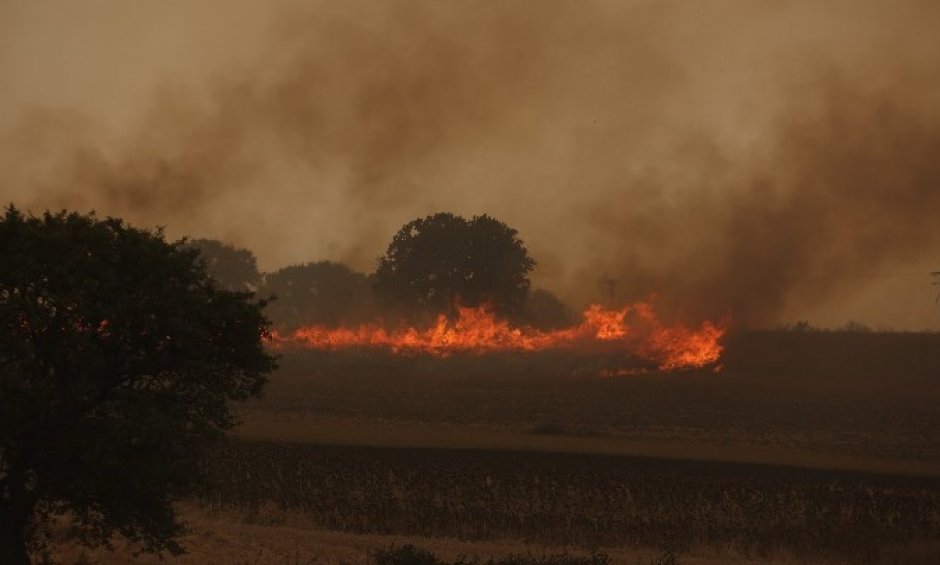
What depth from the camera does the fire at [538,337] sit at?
8612 cm

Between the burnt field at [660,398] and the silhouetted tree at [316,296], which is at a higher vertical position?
the silhouetted tree at [316,296]

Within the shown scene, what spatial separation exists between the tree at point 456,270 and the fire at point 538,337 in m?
3.02

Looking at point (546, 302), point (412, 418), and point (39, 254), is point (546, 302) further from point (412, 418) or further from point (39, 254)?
point (39, 254)

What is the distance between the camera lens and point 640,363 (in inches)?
3342

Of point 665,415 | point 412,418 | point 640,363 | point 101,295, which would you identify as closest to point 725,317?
point 640,363

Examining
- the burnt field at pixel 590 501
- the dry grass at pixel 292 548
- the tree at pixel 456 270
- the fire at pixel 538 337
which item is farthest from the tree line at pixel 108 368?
the tree at pixel 456 270

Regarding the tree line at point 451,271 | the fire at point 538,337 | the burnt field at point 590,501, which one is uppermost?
the tree line at point 451,271

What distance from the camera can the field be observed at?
88.4ft

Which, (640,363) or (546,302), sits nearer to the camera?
(640,363)

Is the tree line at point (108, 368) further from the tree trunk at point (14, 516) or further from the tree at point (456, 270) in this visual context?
the tree at point (456, 270)

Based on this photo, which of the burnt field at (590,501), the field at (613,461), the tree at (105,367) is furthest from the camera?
the field at (613,461)

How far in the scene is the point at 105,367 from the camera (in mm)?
16812

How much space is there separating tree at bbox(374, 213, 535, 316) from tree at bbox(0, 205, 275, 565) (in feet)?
327

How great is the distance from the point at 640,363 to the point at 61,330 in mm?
71488
